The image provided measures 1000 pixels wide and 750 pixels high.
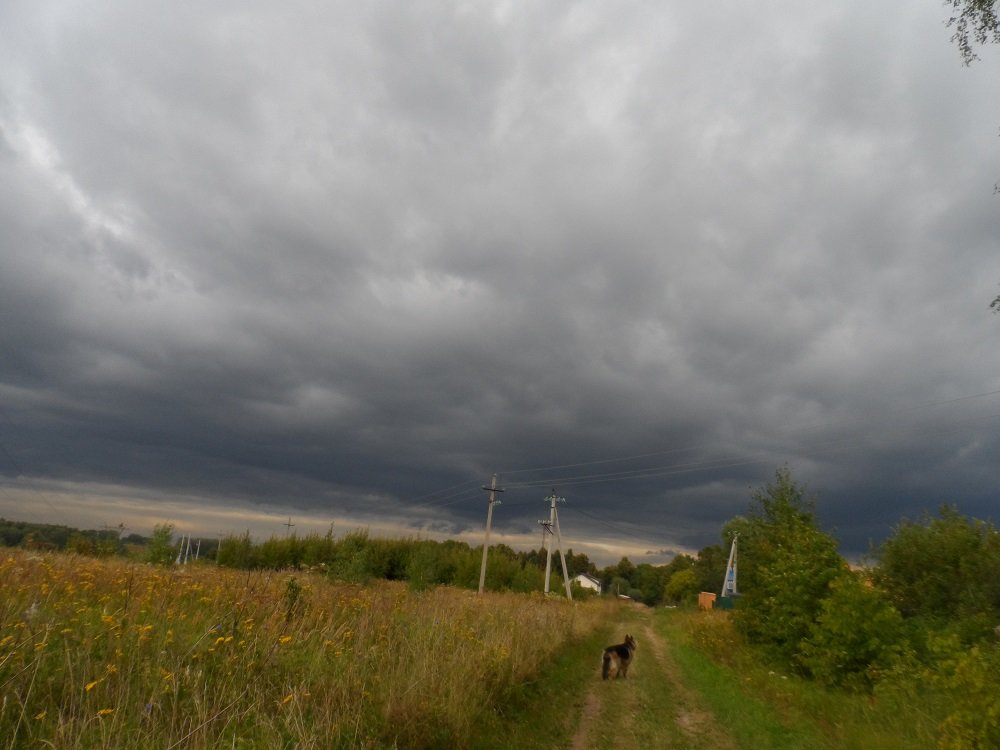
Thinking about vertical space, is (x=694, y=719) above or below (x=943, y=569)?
below

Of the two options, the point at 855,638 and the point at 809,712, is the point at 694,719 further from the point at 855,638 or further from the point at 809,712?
the point at 855,638

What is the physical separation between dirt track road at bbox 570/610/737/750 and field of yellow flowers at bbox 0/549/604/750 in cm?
192

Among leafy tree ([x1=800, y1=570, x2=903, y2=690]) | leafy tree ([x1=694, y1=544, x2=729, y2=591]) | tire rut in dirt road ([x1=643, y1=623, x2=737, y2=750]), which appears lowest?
leafy tree ([x1=694, y1=544, x2=729, y2=591])

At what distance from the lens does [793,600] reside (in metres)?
16.1

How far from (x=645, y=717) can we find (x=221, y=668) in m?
8.42

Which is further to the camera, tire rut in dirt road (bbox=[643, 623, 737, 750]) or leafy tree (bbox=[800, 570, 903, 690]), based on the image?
leafy tree (bbox=[800, 570, 903, 690])

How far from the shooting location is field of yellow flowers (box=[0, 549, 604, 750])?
172 inches

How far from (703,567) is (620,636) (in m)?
90.3

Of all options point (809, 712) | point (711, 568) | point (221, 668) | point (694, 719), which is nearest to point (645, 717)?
point (694, 719)

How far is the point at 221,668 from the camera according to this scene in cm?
542

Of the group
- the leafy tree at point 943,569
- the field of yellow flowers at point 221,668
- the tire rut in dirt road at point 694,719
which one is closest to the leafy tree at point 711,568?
the leafy tree at point 943,569

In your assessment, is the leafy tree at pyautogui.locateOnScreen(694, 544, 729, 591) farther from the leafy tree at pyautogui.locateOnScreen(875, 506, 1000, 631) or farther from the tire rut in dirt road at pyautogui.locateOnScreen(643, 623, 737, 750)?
the tire rut in dirt road at pyautogui.locateOnScreen(643, 623, 737, 750)

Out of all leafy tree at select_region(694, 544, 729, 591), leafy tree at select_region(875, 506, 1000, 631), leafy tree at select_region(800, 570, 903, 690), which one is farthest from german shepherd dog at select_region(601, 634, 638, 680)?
leafy tree at select_region(694, 544, 729, 591)

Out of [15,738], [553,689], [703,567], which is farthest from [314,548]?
[703,567]
